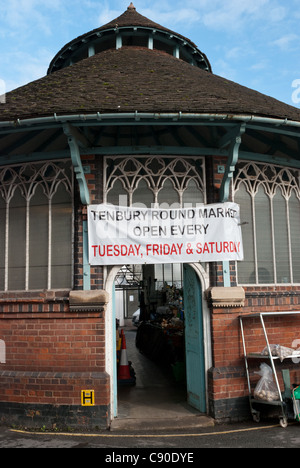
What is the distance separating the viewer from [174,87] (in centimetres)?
679

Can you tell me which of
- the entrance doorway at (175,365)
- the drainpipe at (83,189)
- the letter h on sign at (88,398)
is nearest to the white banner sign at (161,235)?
the drainpipe at (83,189)

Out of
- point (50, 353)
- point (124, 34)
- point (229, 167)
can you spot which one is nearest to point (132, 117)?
point (229, 167)

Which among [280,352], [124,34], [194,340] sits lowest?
[280,352]

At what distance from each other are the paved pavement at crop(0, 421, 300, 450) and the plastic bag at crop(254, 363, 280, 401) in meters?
0.40

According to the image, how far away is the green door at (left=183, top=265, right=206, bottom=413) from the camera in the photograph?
6594 mm

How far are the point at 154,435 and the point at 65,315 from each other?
2.14 m

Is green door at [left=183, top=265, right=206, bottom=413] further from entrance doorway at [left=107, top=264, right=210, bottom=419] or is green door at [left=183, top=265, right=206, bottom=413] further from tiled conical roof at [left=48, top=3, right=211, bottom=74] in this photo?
tiled conical roof at [left=48, top=3, right=211, bottom=74]

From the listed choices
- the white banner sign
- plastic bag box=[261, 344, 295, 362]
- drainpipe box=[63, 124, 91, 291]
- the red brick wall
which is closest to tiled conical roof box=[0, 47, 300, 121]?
drainpipe box=[63, 124, 91, 291]

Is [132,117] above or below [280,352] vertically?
above

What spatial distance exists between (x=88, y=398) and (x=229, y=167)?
4050 millimetres

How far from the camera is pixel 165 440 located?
215 inches

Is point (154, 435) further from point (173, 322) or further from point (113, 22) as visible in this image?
point (113, 22)

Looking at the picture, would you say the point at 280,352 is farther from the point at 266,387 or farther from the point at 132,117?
the point at 132,117

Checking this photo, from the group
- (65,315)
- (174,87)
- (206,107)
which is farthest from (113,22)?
(65,315)
